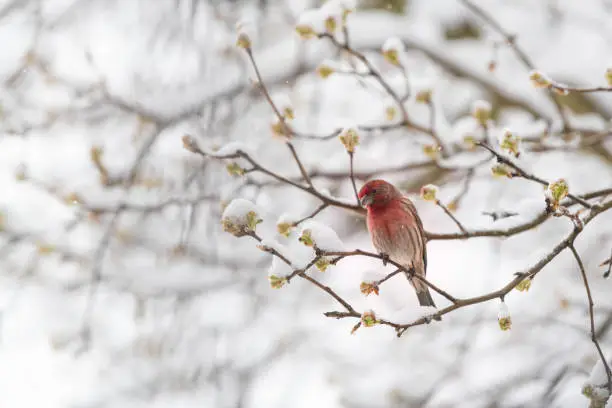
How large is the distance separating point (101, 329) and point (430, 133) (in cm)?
441

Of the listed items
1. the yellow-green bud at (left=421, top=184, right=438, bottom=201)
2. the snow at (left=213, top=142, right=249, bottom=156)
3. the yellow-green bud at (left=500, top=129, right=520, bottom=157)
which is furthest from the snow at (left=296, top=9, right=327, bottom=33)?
the yellow-green bud at (left=500, top=129, right=520, bottom=157)

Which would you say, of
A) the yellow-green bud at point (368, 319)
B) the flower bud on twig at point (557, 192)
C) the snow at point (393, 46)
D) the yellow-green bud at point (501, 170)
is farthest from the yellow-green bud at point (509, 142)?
the snow at point (393, 46)

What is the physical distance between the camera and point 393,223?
11.0ft

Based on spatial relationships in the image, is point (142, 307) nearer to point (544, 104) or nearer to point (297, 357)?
point (297, 357)

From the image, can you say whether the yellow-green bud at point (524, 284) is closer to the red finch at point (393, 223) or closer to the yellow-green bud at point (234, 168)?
the red finch at point (393, 223)

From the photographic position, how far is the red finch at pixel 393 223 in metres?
3.35

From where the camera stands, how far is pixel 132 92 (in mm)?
5012

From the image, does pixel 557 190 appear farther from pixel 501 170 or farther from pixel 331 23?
pixel 331 23

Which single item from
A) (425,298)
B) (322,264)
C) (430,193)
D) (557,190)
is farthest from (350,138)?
(425,298)

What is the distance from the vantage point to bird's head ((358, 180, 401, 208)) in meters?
3.34

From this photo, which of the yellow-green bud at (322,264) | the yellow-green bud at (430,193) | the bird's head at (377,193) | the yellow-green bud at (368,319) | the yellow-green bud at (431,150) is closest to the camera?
the yellow-green bud at (368,319)

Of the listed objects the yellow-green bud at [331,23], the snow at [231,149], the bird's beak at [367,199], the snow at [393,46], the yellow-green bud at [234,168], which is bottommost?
the yellow-green bud at [234,168]

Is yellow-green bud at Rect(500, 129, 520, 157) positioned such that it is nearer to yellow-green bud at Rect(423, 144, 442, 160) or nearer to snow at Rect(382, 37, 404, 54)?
yellow-green bud at Rect(423, 144, 442, 160)

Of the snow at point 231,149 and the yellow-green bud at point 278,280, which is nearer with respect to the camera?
the yellow-green bud at point 278,280
